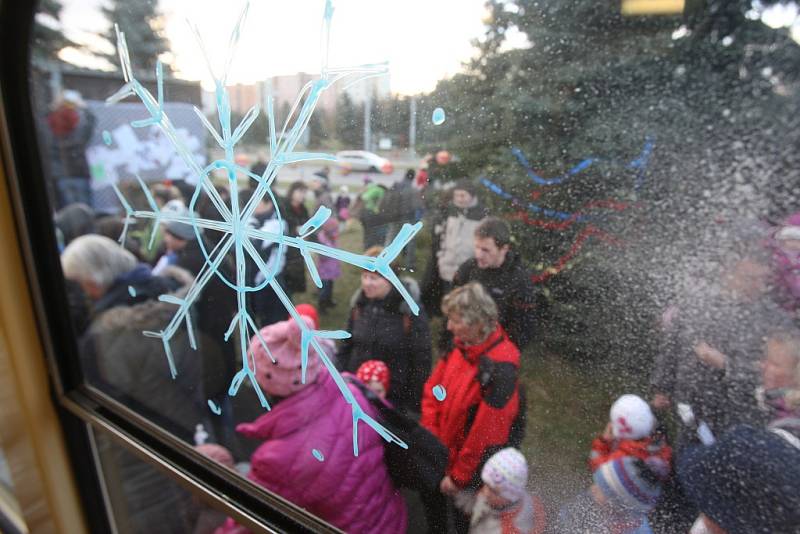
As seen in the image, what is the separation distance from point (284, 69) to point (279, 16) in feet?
0.32

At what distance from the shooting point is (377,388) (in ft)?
3.02

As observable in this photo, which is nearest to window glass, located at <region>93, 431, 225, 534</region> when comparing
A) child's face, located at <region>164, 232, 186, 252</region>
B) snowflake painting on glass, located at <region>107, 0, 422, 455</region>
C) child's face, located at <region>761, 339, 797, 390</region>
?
snowflake painting on glass, located at <region>107, 0, 422, 455</region>

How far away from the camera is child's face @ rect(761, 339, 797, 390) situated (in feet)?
1.64

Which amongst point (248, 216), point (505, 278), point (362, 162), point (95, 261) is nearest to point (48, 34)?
point (95, 261)

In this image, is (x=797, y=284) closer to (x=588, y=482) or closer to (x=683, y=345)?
(x=683, y=345)

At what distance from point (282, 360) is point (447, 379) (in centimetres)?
41

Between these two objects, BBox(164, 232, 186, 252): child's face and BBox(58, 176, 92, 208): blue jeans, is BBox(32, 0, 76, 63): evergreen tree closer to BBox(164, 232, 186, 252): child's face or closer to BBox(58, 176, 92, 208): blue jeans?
BBox(58, 176, 92, 208): blue jeans

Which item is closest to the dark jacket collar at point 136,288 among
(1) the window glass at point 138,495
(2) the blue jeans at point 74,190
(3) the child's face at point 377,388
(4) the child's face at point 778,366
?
(2) the blue jeans at point 74,190

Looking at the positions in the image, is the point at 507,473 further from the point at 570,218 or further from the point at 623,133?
the point at 623,133

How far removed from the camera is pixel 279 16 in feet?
2.95

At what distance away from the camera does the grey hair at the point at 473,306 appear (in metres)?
0.75

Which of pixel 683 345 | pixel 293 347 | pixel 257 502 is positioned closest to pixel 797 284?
pixel 683 345

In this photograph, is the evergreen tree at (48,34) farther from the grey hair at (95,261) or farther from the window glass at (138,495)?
the window glass at (138,495)

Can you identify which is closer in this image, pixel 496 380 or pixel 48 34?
pixel 496 380
